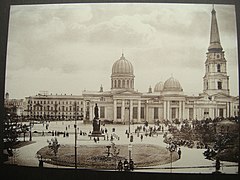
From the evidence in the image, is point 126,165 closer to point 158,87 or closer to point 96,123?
point 96,123

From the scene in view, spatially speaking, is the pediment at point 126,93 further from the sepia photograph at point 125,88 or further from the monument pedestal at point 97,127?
→ the monument pedestal at point 97,127

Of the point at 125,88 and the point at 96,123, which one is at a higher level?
the point at 125,88

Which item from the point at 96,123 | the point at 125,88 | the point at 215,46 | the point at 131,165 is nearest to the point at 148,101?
the point at 125,88

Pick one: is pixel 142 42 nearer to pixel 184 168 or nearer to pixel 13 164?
pixel 184 168

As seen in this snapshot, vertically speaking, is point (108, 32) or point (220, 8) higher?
point (220, 8)

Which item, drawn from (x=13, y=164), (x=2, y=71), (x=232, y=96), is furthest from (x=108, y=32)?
(x=13, y=164)

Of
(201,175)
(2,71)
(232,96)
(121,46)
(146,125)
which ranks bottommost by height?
(201,175)

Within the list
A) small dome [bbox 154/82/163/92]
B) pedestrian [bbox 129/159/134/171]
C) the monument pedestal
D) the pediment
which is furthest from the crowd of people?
small dome [bbox 154/82/163/92]

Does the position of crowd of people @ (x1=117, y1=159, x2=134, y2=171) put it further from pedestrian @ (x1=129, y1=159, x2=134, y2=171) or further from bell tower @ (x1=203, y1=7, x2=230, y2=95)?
bell tower @ (x1=203, y1=7, x2=230, y2=95)
